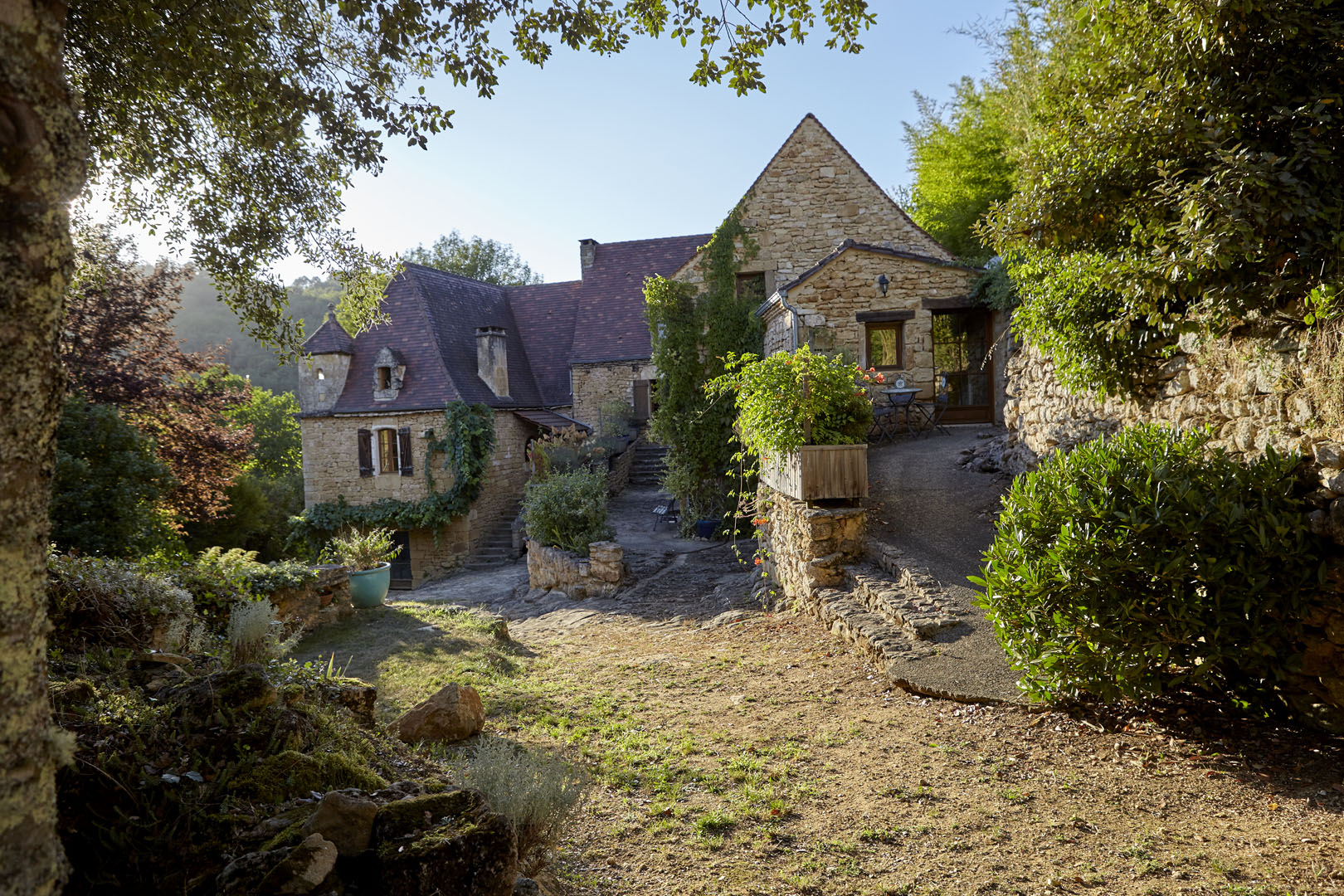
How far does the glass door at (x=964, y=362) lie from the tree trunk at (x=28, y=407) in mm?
13858

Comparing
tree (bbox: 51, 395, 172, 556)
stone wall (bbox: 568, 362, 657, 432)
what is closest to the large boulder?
tree (bbox: 51, 395, 172, 556)

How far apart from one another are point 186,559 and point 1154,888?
9.66 meters

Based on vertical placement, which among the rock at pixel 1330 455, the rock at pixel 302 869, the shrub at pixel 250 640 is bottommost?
the rock at pixel 302 869

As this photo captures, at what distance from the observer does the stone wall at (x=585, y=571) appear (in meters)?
11.5

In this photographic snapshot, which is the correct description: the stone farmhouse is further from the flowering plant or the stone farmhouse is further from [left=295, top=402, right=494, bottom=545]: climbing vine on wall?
the flowering plant

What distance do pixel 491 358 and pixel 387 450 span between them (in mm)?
3834

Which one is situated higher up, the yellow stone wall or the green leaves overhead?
the green leaves overhead

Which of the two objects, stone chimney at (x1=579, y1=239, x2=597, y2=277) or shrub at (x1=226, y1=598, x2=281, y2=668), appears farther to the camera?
stone chimney at (x1=579, y1=239, x2=597, y2=277)

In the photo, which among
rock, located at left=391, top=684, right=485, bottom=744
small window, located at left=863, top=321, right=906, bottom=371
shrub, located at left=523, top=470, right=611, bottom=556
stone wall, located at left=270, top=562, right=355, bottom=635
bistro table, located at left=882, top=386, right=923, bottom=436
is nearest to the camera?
rock, located at left=391, top=684, right=485, bottom=744

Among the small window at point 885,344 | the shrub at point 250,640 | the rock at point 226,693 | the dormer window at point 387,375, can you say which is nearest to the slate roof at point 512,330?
the dormer window at point 387,375

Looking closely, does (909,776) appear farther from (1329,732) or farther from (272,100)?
(272,100)

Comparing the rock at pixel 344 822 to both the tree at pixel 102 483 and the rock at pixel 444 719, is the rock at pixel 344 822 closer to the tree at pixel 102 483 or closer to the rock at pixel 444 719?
the rock at pixel 444 719

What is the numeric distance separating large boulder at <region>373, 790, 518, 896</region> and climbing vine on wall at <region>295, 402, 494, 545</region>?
16375mm

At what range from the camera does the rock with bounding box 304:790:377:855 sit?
2.34 meters
